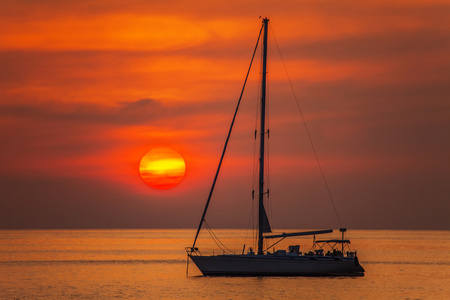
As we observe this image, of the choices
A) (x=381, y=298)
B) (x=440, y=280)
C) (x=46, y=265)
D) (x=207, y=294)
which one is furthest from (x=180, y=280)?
(x=46, y=265)

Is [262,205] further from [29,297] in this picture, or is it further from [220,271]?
[29,297]

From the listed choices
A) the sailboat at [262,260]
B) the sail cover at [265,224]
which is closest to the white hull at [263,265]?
the sailboat at [262,260]

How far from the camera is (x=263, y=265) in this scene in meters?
74.7

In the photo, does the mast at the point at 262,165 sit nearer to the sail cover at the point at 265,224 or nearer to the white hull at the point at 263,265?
the sail cover at the point at 265,224

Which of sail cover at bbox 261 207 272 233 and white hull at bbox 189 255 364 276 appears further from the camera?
sail cover at bbox 261 207 272 233

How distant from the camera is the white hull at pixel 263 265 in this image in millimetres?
74500

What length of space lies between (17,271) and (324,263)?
160 ft

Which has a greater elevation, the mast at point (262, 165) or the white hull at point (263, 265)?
the mast at point (262, 165)

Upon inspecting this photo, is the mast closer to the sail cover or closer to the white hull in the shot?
the sail cover

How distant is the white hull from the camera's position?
74.5m

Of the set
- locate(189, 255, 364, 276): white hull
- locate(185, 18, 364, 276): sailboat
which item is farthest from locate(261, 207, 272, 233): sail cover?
locate(189, 255, 364, 276): white hull

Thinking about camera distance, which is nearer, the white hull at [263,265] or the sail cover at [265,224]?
the white hull at [263,265]

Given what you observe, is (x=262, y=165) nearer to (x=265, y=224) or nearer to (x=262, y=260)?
(x=265, y=224)

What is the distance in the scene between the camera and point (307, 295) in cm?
7300
